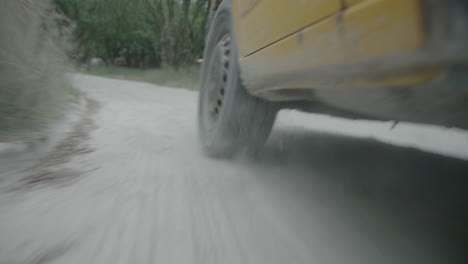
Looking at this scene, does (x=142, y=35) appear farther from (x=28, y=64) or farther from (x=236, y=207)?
(x=236, y=207)

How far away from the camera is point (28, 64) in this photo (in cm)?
224

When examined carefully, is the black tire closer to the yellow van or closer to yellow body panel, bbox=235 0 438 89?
the yellow van

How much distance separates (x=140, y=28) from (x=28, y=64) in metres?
27.5

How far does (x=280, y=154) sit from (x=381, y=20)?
5.82ft

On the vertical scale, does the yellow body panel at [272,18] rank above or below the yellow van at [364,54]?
above

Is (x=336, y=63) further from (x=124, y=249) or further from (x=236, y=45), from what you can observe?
(x=236, y=45)

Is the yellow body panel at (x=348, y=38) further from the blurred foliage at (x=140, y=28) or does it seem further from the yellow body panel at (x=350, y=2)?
the blurred foliage at (x=140, y=28)

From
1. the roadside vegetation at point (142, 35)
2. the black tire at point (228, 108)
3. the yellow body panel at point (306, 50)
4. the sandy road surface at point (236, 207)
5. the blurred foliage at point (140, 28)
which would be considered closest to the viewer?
the yellow body panel at point (306, 50)

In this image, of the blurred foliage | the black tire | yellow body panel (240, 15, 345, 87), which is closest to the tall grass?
the black tire

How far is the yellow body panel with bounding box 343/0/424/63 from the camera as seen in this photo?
647 mm

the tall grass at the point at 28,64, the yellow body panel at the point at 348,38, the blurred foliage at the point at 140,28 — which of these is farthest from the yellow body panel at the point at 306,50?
the blurred foliage at the point at 140,28

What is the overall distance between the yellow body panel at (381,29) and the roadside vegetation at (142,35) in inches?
460

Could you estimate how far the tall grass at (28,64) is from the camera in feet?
6.52

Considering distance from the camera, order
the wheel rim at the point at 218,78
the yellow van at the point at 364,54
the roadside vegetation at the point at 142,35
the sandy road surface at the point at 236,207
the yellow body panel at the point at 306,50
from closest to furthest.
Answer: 1. the yellow van at the point at 364,54
2. the yellow body panel at the point at 306,50
3. the sandy road surface at the point at 236,207
4. the wheel rim at the point at 218,78
5. the roadside vegetation at the point at 142,35
